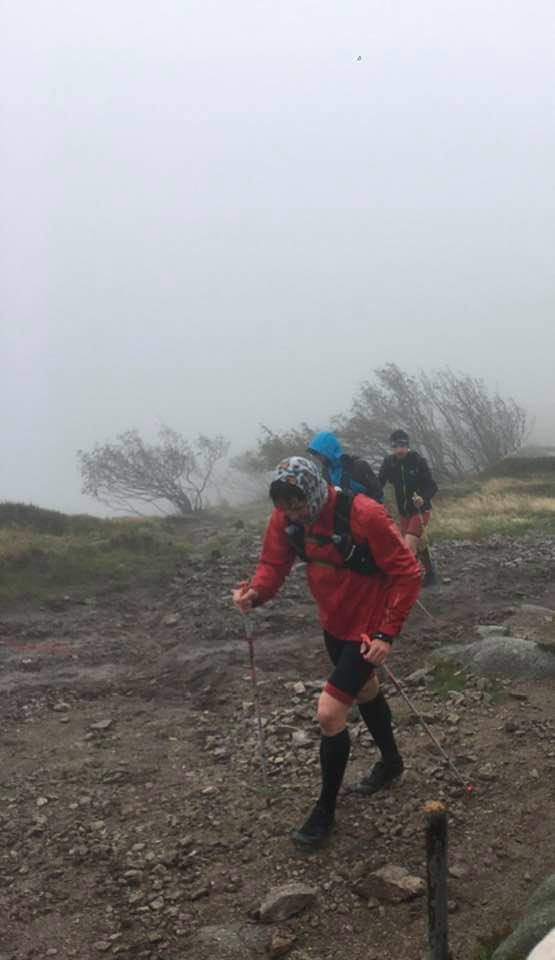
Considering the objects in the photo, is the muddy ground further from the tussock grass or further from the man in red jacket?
the tussock grass

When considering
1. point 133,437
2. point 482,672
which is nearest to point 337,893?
point 482,672

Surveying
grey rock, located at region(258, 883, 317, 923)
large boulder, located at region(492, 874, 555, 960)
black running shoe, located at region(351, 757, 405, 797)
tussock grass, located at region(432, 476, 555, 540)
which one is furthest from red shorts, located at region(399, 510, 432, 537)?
large boulder, located at region(492, 874, 555, 960)

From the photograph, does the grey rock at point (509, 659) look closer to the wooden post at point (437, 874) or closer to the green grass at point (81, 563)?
the wooden post at point (437, 874)

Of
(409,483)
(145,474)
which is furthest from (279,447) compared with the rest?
(409,483)

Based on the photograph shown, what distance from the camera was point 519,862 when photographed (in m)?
4.60

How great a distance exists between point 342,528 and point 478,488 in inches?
987

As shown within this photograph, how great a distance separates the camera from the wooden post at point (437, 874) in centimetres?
302

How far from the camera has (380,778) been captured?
18.1ft

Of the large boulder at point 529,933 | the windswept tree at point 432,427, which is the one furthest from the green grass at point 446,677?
the windswept tree at point 432,427

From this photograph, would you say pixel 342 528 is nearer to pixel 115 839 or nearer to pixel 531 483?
pixel 115 839

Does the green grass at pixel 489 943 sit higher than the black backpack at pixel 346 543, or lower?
lower

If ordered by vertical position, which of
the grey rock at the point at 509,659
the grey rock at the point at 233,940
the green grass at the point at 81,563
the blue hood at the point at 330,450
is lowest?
the grey rock at the point at 233,940

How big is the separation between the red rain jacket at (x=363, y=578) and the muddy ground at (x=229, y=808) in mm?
1386

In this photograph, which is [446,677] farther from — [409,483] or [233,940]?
[233,940]
